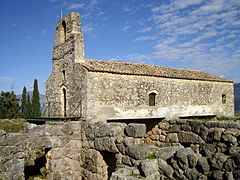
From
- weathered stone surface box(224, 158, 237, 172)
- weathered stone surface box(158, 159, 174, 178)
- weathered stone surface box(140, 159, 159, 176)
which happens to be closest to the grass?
weathered stone surface box(140, 159, 159, 176)

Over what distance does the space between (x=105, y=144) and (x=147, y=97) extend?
6305 mm

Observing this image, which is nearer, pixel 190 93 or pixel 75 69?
pixel 75 69

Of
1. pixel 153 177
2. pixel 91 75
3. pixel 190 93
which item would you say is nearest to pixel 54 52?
pixel 91 75

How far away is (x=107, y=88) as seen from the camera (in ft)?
40.6

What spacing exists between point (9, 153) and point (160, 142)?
6.34m

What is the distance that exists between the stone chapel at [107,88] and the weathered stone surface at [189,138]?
475 cm

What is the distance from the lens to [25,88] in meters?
25.3

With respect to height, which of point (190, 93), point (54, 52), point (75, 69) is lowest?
point (190, 93)

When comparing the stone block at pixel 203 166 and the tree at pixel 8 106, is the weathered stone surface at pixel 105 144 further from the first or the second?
the tree at pixel 8 106

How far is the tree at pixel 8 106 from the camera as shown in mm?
21188

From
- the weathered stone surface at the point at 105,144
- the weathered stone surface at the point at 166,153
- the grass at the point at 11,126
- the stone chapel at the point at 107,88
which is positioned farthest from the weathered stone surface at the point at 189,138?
the grass at the point at 11,126

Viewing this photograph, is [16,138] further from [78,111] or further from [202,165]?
[202,165]

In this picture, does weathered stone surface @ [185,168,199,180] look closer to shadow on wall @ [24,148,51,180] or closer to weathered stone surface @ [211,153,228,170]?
weathered stone surface @ [211,153,228,170]

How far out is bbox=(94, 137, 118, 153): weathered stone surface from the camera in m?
7.69
